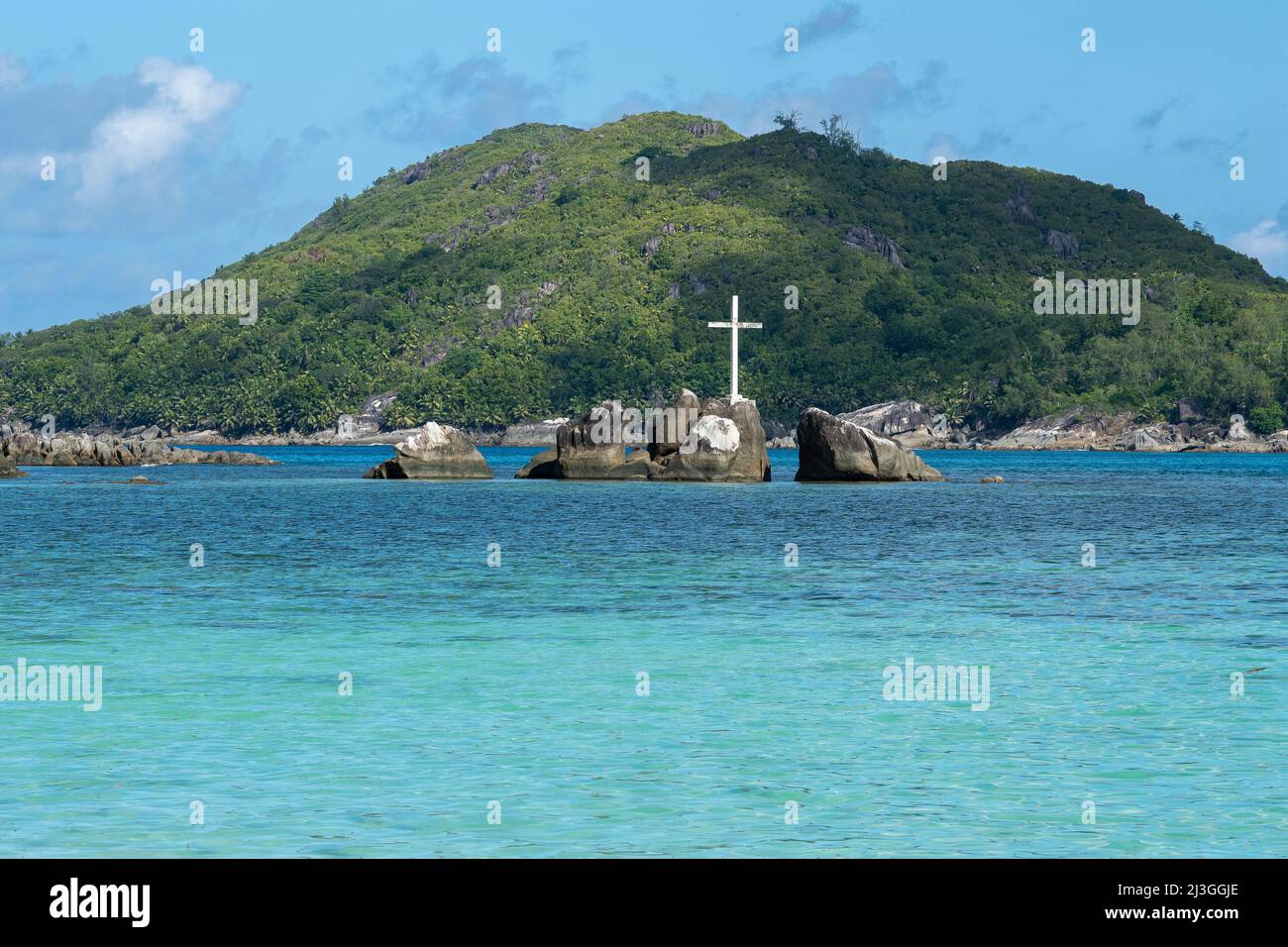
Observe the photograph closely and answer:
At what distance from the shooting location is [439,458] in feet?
285

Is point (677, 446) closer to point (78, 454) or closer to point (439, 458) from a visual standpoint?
point (439, 458)

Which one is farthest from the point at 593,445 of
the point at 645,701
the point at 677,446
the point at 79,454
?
the point at 645,701

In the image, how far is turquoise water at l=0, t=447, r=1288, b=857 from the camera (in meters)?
12.4

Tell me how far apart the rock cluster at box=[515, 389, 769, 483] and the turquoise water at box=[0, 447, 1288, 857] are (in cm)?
3013

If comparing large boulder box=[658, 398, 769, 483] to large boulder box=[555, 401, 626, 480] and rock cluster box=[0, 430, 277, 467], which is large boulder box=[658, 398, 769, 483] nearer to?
large boulder box=[555, 401, 626, 480]

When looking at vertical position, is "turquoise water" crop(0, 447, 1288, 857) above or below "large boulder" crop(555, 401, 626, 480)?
below

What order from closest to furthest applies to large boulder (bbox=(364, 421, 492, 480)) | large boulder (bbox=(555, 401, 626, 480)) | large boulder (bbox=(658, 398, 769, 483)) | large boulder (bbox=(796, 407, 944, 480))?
large boulder (bbox=(658, 398, 769, 483)), large boulder (bbox=(796, 407, 944, 480)), large boulder (bbox=(555, 401, 626, 480)), large boulder (bbox=(364, 421, 492, 480))

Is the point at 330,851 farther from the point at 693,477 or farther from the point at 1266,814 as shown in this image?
the point at 693,477

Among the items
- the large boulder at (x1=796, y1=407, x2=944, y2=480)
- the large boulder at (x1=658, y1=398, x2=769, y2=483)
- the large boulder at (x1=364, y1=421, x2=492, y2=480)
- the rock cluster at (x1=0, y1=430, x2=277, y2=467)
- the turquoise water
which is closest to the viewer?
the turquoise water

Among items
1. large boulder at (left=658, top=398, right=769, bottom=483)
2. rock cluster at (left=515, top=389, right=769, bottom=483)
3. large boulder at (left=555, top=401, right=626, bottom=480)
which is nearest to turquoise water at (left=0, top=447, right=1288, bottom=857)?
Answer: large boulder at (left=658, top=398, right=769, bottom=483)

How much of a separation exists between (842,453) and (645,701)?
58.7 metres

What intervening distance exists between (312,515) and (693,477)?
23.7 meters

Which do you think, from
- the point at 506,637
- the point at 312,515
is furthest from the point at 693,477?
the point at 506,637
